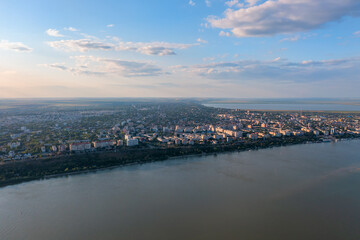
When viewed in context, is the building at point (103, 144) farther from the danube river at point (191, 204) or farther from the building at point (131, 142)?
the danube river at point (191, 204)

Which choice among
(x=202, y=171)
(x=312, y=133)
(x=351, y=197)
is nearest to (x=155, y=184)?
(x=202, y=171)

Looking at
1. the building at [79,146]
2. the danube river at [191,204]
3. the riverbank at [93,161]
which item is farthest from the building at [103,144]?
the danube river at [191,204]

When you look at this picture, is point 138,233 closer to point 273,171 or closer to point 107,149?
point 273,171

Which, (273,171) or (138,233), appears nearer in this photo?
(138,233)

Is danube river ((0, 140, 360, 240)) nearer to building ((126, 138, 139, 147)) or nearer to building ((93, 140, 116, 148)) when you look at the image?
building ((126, 138, 139, 147))

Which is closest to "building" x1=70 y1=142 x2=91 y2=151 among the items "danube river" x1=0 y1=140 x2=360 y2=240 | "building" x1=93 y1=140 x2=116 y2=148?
"building" x1=93 y1=140 x2=116 y2=148

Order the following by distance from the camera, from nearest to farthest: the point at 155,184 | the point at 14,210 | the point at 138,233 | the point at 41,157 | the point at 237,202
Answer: the point at 138,233 → the point at 14,210 → the point at 237,202 → the point at 155,184 → the point at 41,157

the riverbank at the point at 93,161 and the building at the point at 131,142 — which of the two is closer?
the riverbank at the point at 93,161
